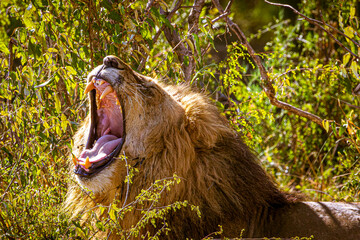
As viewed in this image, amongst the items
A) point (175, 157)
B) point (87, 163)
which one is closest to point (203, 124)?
point (175, 157)

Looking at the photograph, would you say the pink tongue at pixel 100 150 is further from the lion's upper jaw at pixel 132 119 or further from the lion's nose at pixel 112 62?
the lion's nose at pixel 112 62

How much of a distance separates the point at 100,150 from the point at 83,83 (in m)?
0.94

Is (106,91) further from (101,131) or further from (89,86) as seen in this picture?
(101,131)

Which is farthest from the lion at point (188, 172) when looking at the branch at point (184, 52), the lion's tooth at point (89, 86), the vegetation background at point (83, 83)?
the branch at point (184, 52)

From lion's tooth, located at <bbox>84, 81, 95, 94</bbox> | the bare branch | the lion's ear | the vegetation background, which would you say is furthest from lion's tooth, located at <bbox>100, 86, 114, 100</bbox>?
the bare branch

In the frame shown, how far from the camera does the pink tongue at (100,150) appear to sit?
3.24m

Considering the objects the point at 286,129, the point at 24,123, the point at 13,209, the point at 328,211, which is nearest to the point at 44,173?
the point at 24,123

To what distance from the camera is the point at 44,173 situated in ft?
13.1

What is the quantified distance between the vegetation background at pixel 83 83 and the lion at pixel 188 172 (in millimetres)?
262

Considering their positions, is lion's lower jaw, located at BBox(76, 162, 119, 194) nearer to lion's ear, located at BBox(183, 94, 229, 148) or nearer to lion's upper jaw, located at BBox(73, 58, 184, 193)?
lion's upper jaw, located at BBox(73, 58, 184, 193)

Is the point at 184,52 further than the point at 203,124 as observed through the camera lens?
Yes

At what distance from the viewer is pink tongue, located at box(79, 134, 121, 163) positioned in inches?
127

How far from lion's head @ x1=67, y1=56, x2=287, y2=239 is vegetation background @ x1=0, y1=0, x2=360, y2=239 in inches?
9.8

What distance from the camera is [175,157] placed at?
10.5 feet
